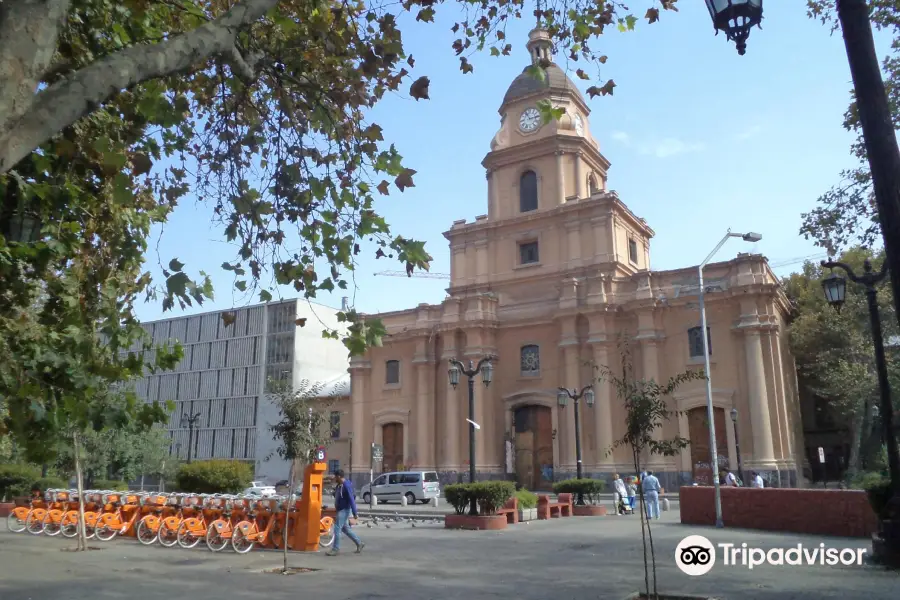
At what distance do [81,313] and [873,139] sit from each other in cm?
774

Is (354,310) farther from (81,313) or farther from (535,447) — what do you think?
(535,447)

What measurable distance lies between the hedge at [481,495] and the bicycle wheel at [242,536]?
7.05 meters

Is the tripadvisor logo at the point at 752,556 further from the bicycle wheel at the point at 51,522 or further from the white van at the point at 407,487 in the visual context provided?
the white van at the point at 407,487

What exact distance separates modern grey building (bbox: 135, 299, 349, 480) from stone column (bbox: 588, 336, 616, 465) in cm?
3624

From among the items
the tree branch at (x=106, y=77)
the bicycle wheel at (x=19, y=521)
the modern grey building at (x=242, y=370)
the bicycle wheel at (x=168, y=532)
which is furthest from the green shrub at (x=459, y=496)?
the modern grey building at (x=242, y=370)

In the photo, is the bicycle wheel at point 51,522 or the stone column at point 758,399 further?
the stone column at point 758,399

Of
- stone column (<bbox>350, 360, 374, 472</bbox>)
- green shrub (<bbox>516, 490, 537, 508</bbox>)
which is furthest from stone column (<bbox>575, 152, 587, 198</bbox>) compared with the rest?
green shrub (<bbox>516, 490, 537, 508</bbox>)

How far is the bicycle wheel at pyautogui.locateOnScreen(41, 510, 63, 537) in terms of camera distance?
17.4 m

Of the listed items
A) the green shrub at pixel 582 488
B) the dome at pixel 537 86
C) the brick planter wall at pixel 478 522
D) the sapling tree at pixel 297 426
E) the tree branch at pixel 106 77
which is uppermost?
the dome at pixel 537 86

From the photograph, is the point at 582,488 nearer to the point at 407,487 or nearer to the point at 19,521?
the point at 407,487

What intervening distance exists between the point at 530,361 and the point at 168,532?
84.4 ft

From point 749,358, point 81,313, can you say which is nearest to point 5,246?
point 81,313

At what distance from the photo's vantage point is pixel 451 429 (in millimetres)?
38719

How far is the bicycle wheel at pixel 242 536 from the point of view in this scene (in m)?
13.9
